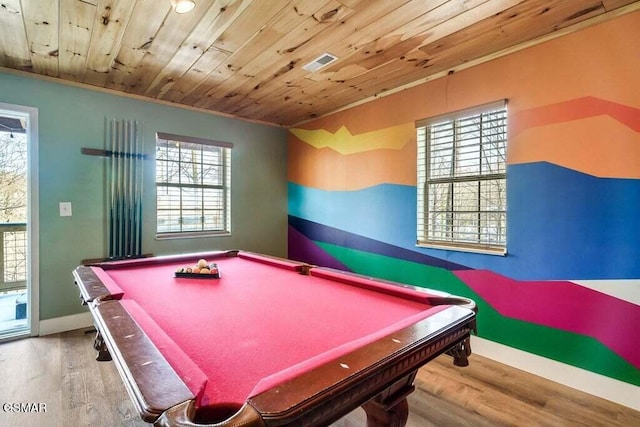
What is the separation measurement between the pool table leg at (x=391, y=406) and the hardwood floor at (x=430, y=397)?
65cm

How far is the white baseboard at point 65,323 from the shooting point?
2957 millimetres

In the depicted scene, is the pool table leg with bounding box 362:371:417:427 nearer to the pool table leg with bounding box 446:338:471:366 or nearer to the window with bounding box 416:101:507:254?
the pool table leg with bounding box 446:338:471:366

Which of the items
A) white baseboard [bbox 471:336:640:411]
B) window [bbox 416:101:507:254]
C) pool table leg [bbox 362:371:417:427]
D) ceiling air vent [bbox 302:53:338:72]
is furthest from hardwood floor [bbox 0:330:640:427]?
ceiling air vent [bbox 302:53:338:72]

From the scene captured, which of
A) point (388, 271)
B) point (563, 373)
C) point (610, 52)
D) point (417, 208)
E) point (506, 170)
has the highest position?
point (610, 52)

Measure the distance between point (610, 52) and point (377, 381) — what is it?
2.49 meters

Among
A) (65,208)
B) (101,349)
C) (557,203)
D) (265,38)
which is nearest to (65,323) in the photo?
(65,208)

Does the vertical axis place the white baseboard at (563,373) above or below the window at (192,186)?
below

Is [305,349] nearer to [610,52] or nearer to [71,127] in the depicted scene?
[610,52]

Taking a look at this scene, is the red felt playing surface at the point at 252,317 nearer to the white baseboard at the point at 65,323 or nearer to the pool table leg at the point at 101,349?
the pool table leg at the point at 101,349

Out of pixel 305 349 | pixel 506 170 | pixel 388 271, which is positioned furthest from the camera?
pixel 388 271

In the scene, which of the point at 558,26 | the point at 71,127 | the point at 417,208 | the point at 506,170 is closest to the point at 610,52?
the point at 558,26

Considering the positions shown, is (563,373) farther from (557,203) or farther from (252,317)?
(252,317)

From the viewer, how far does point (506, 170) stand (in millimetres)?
2449

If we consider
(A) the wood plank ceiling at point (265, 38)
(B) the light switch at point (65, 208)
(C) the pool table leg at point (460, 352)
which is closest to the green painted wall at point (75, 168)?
(B) the light switch at point (65, 208)
